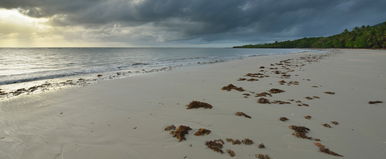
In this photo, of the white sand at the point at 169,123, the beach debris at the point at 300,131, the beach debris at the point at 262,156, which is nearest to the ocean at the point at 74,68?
the white sand at the point at 169,123

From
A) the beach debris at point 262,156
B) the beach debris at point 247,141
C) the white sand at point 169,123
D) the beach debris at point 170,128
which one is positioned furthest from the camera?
the beach debris at point 170,128

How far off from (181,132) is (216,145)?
0.70 meters

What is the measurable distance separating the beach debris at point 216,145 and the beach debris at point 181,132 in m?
0.47

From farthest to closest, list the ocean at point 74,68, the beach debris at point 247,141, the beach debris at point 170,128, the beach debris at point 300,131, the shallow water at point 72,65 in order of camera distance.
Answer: the shallow water at point 72,65 → the ocean at point 74,68 → the beach debris at point 170,128 → the beach debris at point 300,131 → the beach debris at point 247,141

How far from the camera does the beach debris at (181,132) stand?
Result: 9.65ft

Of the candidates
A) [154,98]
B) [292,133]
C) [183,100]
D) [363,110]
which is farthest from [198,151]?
[363,110]

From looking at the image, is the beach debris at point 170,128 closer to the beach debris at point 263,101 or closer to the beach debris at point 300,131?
the beach debris at point 300,131

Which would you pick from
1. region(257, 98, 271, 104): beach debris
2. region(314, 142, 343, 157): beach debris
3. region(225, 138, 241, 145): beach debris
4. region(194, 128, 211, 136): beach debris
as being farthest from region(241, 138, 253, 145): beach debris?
region(257, 98, 271, 104): beach debris

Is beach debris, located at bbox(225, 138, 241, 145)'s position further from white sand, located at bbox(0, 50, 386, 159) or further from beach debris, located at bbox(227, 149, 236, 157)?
beach debris, located at bbox(227, 149, 236, 157)

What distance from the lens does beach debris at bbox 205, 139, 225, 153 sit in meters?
2.61

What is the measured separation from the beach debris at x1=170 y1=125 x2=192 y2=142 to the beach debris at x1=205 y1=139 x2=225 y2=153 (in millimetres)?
472

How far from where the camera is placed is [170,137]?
300 centimetres

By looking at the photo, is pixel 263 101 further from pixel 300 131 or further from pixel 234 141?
pixel 234 141

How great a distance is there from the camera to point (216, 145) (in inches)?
107
